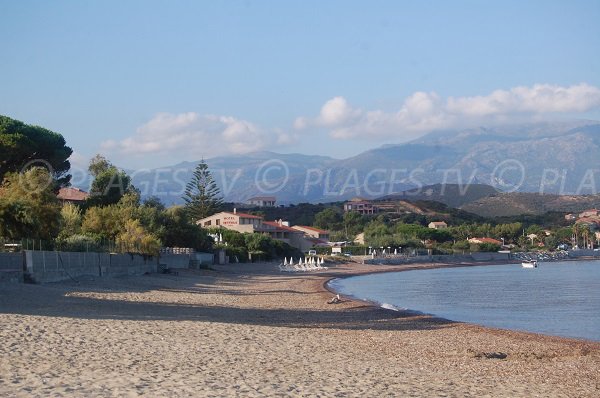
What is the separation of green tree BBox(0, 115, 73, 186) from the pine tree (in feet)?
146

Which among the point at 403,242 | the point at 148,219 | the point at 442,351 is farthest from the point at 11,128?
the point at 403,242

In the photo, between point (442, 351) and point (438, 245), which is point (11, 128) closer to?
point (442, 351)

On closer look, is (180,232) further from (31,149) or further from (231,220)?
(231,220)

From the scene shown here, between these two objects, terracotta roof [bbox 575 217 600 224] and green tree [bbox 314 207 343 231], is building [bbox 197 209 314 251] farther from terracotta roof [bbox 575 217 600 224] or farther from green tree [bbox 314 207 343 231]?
terracotta roof [bbox 575 217 600 224]

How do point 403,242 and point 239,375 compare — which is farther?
point 403,242

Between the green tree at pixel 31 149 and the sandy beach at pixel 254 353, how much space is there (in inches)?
870

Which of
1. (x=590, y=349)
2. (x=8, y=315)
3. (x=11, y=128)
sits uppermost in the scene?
(x=11, y=128)

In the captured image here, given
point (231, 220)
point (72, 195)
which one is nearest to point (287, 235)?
point (231, 220)

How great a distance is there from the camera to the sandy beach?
11.3 m

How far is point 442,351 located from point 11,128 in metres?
36.4

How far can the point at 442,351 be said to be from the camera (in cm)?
1747

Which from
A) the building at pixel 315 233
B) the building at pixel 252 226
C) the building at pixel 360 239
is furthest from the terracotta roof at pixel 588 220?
the building at pixel 252 226

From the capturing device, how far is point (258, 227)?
100 metres

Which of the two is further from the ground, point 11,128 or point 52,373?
point 11,128
